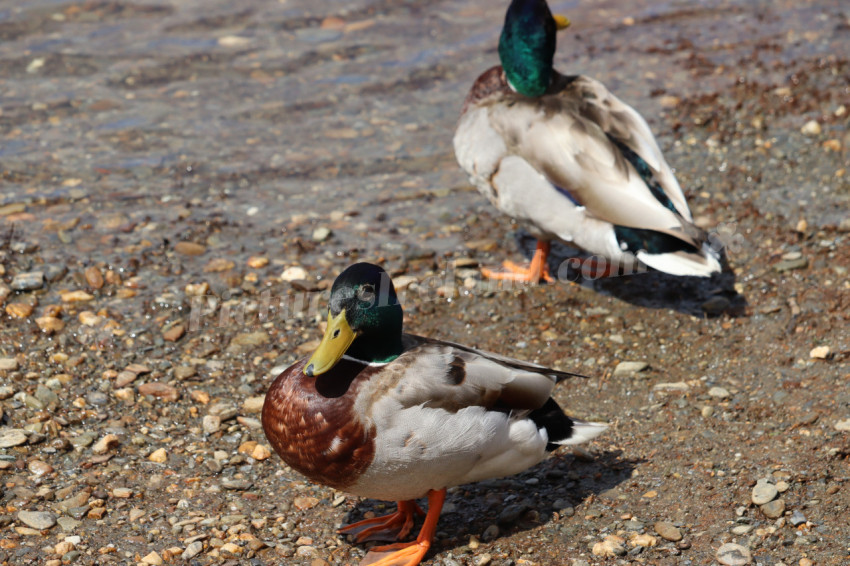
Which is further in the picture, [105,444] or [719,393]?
[719,393]

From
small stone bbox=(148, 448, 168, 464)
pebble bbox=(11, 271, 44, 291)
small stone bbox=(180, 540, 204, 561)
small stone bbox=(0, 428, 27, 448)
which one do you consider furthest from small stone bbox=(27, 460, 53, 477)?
pebble bbox=(11, 271, 44, 291)

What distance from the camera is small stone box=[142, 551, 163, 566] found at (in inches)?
133

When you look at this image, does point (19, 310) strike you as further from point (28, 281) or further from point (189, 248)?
point (189, 248)

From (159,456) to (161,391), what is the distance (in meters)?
0.49

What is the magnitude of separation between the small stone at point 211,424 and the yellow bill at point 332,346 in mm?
1175

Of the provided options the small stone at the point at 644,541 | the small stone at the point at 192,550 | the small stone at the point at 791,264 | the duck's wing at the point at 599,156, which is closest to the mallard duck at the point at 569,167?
the duck's wing at the point at 599,156

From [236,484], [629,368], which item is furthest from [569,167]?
[236,484]

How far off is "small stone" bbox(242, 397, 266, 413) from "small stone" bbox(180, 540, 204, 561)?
95 cm

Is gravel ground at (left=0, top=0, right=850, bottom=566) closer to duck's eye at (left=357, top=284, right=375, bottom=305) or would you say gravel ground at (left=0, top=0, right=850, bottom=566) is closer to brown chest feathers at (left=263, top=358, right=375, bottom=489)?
brown chest feathers at (left=263, top=358, right=375, bottom=489)

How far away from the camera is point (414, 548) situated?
3504 millimetres

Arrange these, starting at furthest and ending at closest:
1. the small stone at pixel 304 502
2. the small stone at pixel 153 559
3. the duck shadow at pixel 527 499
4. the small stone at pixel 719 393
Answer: the small stone at pixel 719 393 → the small stone at pixel 304 502 → the duck shadow at pixel 527 499 → the small stone at pixel 153 559

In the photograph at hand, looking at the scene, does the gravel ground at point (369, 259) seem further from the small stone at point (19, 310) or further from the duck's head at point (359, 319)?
the duck's head at point (359, 319)

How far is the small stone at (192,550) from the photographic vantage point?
11.3 feet

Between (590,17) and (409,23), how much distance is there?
1.77 meters
